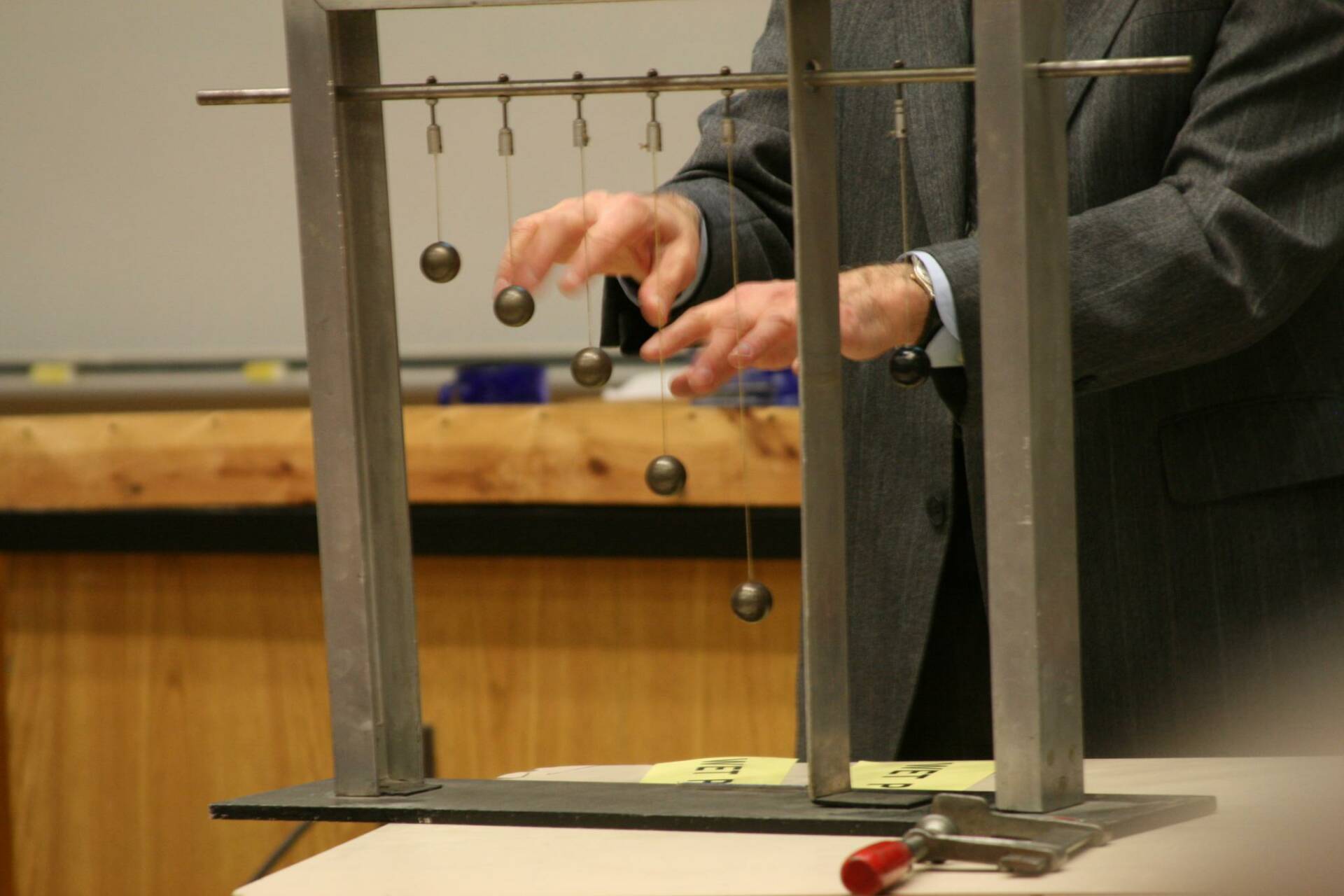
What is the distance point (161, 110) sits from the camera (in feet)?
9.37

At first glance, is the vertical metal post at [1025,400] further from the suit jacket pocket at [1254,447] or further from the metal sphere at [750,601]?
the suit jacket pocket at [1254,447]

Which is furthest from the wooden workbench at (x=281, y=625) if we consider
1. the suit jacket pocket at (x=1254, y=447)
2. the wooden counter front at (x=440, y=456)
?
the suit jacket pocket at (x=1254, y=447)

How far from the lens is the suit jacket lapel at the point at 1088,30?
1.17 m

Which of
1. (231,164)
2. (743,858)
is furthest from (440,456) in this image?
(743,858)

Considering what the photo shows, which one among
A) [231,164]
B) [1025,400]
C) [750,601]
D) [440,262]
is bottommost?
[750,601]

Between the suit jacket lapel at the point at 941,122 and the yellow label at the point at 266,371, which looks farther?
the yellow label at the point at 266,371

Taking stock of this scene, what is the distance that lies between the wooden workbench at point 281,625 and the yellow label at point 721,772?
2.88ft

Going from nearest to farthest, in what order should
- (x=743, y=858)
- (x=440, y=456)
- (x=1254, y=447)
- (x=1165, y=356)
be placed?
(x=743, y=858)
(x=1165, y=356)
(x=1254, y=447)
(x=440, y=456)

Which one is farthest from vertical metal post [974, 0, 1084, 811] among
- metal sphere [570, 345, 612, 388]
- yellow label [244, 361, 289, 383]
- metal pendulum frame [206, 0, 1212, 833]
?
yellow label [244, 361, 289, 383]

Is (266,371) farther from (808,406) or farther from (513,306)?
(808,406)

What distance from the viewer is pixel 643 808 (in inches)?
35.4

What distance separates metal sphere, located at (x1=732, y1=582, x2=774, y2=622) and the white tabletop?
143 millimetres

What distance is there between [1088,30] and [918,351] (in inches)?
15.2

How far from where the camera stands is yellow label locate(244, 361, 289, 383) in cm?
285
